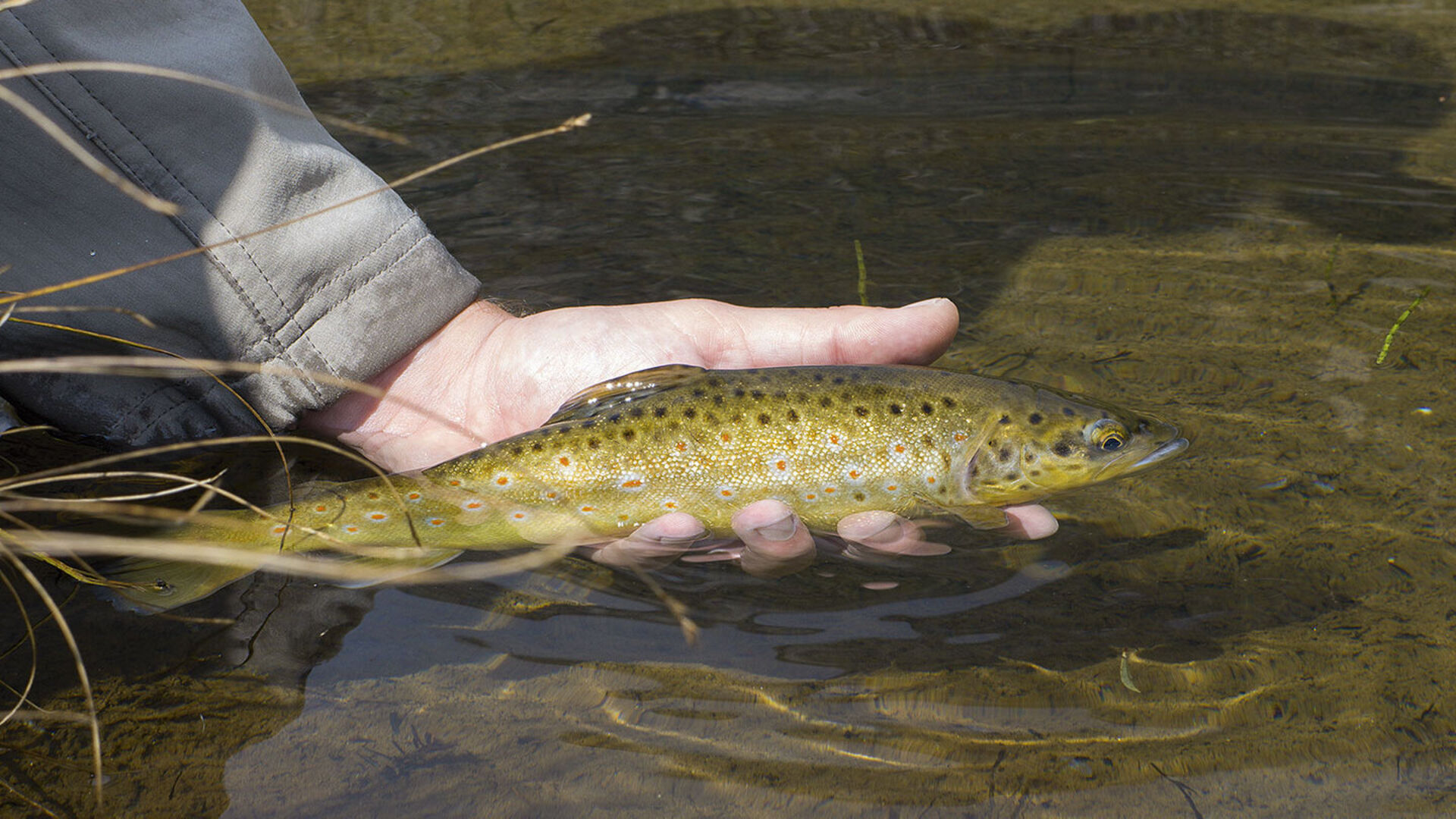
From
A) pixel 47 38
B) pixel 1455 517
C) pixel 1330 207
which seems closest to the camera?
pixel 47 38

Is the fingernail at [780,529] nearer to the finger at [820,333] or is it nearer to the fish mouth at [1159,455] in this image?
the finger at [820,333]

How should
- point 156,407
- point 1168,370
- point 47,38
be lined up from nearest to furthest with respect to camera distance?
1. point 47,38
2. point 156,407
3. point 1168,370

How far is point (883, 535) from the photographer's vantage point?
11.1ft

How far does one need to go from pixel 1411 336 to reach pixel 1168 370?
1.14 metres

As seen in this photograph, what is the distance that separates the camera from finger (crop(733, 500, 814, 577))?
3.22 m

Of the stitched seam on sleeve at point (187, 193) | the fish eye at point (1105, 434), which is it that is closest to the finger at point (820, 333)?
the fish eye at point (1105, 434)

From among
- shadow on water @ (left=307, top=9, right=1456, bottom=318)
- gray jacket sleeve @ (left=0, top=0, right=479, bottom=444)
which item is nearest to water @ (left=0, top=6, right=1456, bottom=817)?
shadow on water @ (left=307, top=9, right=1456, bottom=318)

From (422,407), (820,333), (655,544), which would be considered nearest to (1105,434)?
(820,333)

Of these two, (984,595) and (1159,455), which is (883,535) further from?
(1159,455)

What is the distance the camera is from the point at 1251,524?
3.54 m

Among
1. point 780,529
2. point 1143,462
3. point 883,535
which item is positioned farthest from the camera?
point 1143,462

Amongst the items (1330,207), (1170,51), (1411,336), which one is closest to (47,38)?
(1411,336)

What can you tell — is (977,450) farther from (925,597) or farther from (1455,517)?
(1455,517)

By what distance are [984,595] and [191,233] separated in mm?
2941
